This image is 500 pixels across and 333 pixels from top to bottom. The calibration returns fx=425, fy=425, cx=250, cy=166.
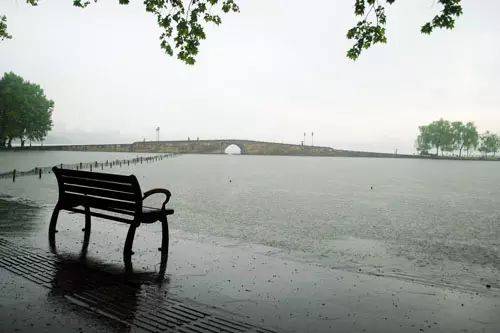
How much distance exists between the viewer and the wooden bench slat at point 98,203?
5608 mm

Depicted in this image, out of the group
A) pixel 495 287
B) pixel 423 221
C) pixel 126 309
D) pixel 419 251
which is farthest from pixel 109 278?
pixel 423 221

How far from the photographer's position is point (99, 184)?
19.4 feet

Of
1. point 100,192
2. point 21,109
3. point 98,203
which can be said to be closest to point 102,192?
point 100,192

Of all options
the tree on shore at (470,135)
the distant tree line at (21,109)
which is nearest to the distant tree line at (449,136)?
the tree on shore at (470,135)

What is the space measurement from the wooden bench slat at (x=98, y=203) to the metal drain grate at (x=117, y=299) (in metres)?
0.93

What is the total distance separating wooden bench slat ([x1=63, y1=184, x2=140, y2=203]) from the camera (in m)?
5.54

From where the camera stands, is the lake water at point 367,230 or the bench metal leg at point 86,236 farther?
the lake water at point 367,230

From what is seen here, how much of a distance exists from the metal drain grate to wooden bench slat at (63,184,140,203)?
1.01m

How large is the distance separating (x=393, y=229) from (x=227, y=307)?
7.16 meters

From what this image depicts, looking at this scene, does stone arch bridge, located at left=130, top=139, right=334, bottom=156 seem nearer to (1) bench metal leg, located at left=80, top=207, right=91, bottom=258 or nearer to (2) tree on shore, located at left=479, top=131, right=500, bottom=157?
(2) tree on shore, located at left=479, top=131, right=500, bottom=157

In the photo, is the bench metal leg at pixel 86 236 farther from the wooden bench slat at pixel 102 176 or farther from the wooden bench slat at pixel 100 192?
the wooden bench slat at pixel 102 176

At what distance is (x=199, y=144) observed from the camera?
417ft

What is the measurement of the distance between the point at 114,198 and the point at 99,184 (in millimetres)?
388

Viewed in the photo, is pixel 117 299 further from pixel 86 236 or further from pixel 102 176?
pixel 86 236
